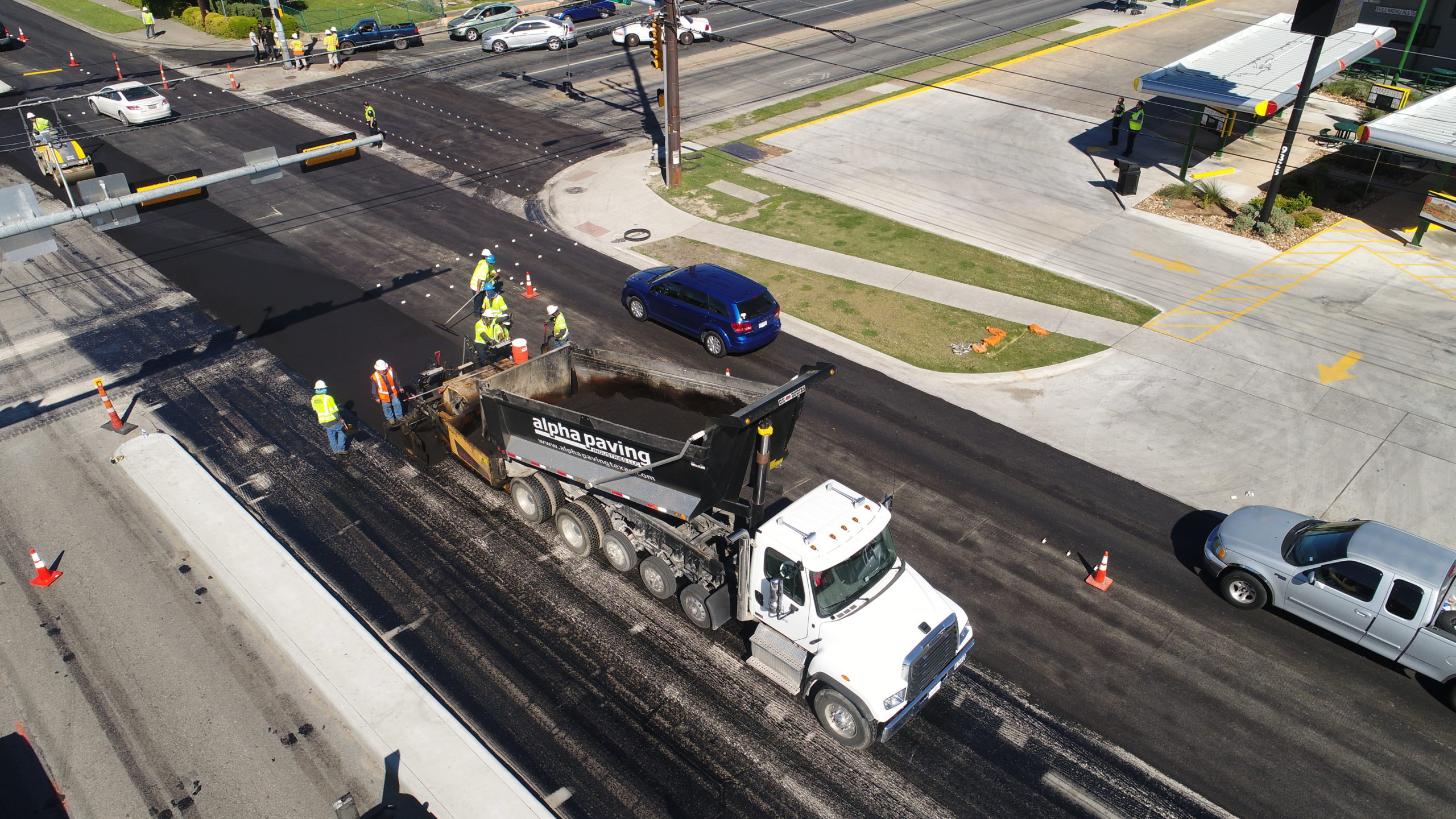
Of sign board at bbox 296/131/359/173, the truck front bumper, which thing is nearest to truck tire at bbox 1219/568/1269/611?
the truck front bumper

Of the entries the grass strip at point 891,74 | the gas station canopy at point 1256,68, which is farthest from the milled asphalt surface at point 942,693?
the grass strip at point 891,74

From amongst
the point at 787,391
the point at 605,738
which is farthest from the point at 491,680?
the point at 787,391

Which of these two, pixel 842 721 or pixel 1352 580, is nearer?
pixel 842 721

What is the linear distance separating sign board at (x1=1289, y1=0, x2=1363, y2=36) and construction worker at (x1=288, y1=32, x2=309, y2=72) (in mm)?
41588

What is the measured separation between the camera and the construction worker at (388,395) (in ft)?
54.4

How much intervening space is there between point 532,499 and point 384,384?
14.3 ft

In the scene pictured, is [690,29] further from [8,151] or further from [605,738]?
[605,738]

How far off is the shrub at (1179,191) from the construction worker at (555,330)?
73.3ft

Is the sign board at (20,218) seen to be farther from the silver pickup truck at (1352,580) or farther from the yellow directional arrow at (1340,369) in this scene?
the yellow directional arrow at (1340,369)

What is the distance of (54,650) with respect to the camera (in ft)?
41.5

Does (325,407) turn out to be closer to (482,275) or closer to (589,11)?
(482,275)

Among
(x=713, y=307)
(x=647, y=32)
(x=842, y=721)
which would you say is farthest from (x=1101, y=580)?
(x=647, y=32)

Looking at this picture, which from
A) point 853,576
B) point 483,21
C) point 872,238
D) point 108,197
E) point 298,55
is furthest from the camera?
point 483,21

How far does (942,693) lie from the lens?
12328 millimetres
